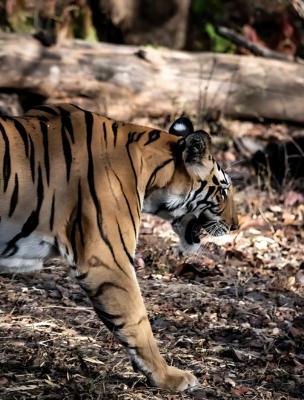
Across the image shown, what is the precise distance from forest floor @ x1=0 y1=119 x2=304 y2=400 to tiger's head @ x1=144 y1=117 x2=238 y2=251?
0.71 meters

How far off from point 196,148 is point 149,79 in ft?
15.5

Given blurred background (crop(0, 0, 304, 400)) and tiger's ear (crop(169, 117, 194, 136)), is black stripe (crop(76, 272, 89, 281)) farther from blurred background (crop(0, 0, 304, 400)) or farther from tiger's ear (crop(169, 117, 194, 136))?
tiger's ear (crop(169, 117, 194, 136))

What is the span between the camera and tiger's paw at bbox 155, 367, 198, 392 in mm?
4289

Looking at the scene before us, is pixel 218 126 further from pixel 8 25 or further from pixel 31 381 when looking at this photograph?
pixel 31 381

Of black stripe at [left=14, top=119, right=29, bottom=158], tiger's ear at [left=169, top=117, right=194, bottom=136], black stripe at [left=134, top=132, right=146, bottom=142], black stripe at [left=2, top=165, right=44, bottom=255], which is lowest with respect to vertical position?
black stripe at [left=2, top=165, right=44, bottom=255]

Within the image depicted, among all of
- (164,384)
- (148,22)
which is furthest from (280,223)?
(148,22)

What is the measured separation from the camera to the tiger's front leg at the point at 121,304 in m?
4.05

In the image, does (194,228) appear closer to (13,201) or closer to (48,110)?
(48,110)

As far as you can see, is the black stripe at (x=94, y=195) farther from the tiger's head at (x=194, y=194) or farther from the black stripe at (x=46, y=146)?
the tiger's head at (x=194, y=194)

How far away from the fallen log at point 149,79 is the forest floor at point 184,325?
210 cm

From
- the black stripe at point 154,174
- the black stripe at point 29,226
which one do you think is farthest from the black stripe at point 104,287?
the black stripe at point 154,174

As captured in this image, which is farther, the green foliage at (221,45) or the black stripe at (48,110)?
the green foliage at (221,45)

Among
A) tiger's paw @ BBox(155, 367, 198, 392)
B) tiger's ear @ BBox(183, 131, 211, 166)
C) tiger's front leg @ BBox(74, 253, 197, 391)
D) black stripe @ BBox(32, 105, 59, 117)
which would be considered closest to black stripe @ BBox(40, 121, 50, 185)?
black stripe @ BBox(32, 105, 59, 117)

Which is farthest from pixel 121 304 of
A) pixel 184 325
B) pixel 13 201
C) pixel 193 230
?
pixel 184 325
